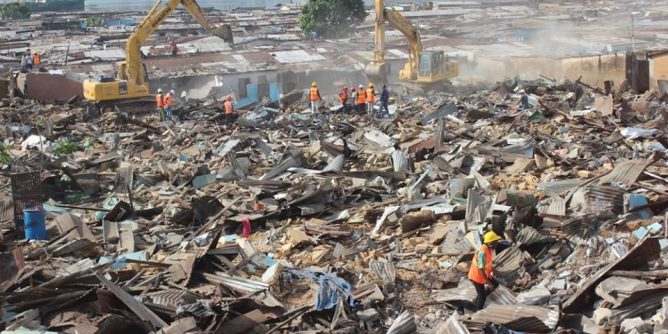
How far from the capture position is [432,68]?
2516 centimetres

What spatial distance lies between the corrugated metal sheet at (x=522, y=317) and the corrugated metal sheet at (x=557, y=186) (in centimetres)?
417

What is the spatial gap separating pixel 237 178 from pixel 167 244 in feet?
11.4

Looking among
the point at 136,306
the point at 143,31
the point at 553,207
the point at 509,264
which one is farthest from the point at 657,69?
the point at 136,306

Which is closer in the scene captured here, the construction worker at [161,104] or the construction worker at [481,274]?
the construction worker at [481,274]

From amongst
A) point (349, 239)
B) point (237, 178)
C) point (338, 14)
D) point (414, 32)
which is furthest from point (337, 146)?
point (338, 14)

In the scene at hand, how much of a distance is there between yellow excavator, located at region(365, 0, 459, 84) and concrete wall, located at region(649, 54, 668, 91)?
6.79 m

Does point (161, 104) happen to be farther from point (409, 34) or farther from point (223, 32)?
point (409, 34)

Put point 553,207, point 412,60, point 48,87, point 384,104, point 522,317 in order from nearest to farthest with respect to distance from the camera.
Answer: point 522,317
point 553,207
point 384,104
point 48,87
point 412,60

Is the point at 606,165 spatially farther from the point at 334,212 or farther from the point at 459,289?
the point at 459,289

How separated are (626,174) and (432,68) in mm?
15443

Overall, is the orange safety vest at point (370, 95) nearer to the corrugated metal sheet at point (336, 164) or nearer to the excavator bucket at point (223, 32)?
the excavator bucket at point (223, 32)

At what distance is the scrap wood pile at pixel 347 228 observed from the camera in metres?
6.51

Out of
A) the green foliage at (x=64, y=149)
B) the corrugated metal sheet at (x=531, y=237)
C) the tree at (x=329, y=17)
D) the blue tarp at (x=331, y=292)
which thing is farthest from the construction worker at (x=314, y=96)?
the tree at (x=329, y=17)

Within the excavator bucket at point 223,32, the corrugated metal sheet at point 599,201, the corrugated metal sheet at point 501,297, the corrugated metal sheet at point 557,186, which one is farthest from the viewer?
the excavator bucket at point 223,32
